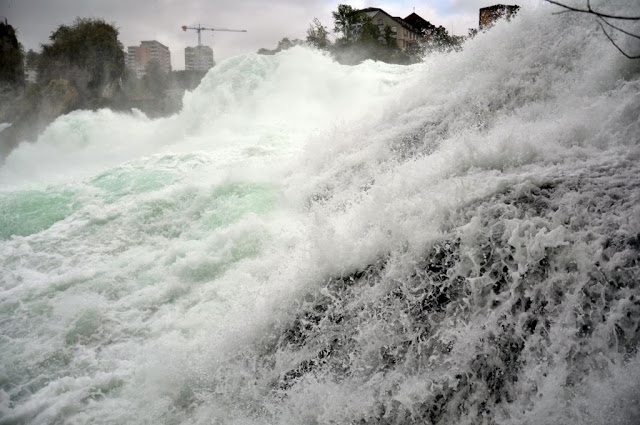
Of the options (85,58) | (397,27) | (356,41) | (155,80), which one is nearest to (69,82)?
(85,58)

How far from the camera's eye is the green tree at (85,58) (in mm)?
24359

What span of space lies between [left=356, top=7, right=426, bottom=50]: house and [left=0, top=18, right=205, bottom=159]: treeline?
76.1 feet

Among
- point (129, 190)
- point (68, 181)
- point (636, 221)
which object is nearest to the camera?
point (636, 221)

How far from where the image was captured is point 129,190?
7820 mm

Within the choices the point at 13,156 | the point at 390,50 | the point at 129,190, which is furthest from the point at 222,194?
the point at 390,50

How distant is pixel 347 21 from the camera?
34.2 metres

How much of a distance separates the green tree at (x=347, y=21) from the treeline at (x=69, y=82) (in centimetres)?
1508

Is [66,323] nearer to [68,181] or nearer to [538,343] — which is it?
[538,343]

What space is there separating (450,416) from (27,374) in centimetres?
381

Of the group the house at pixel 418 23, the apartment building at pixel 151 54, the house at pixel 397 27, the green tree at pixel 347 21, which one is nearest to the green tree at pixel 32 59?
the apartment building at pixel 151 54

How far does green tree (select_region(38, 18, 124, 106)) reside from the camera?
24.4 meters

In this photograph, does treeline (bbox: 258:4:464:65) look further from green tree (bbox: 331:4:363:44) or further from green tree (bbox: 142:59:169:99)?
green tree (bbox: 142:59:169:99)

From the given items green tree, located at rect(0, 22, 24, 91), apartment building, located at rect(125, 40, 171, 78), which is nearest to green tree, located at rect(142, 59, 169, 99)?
apartment building, located at rect(125, 40, 171, 78)

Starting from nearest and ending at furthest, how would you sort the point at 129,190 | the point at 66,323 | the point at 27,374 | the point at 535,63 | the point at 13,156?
the point at 27,374
the point at 66,323
the point at 535,63
the point at 129,190
the point at 13,156
